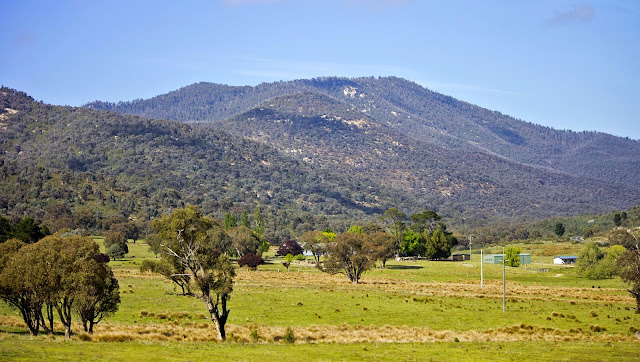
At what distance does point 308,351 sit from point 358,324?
13598 mm

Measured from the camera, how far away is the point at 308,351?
3178 centimetres

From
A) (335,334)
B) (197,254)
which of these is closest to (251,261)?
(335,334)

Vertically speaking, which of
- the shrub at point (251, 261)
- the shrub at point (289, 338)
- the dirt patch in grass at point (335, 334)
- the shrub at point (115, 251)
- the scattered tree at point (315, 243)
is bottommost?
the dirt patch in grass at point (335, 334)

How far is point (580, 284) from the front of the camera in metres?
89.0

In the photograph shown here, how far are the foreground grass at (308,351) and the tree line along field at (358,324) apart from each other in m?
0.06

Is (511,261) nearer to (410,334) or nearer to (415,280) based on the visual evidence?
(415,280)

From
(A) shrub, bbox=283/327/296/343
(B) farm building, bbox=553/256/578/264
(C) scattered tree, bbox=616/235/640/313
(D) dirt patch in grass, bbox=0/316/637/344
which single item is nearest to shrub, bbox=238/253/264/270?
(C) scattered tree, bbox=616/235/640/313

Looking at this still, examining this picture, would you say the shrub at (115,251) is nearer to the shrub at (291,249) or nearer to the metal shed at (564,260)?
the shrub at (291,249)

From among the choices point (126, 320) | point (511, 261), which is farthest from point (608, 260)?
point (126, 320)

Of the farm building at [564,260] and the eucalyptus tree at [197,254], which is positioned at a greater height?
the eucalyptus tree at [197,254]

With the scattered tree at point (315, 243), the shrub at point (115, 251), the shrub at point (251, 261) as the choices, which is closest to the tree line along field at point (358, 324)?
the shrub at point (251, 261)

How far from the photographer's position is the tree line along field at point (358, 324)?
3092 cm

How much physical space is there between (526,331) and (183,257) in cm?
2450

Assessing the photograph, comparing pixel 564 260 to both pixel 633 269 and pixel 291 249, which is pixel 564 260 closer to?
pixel 291 249
